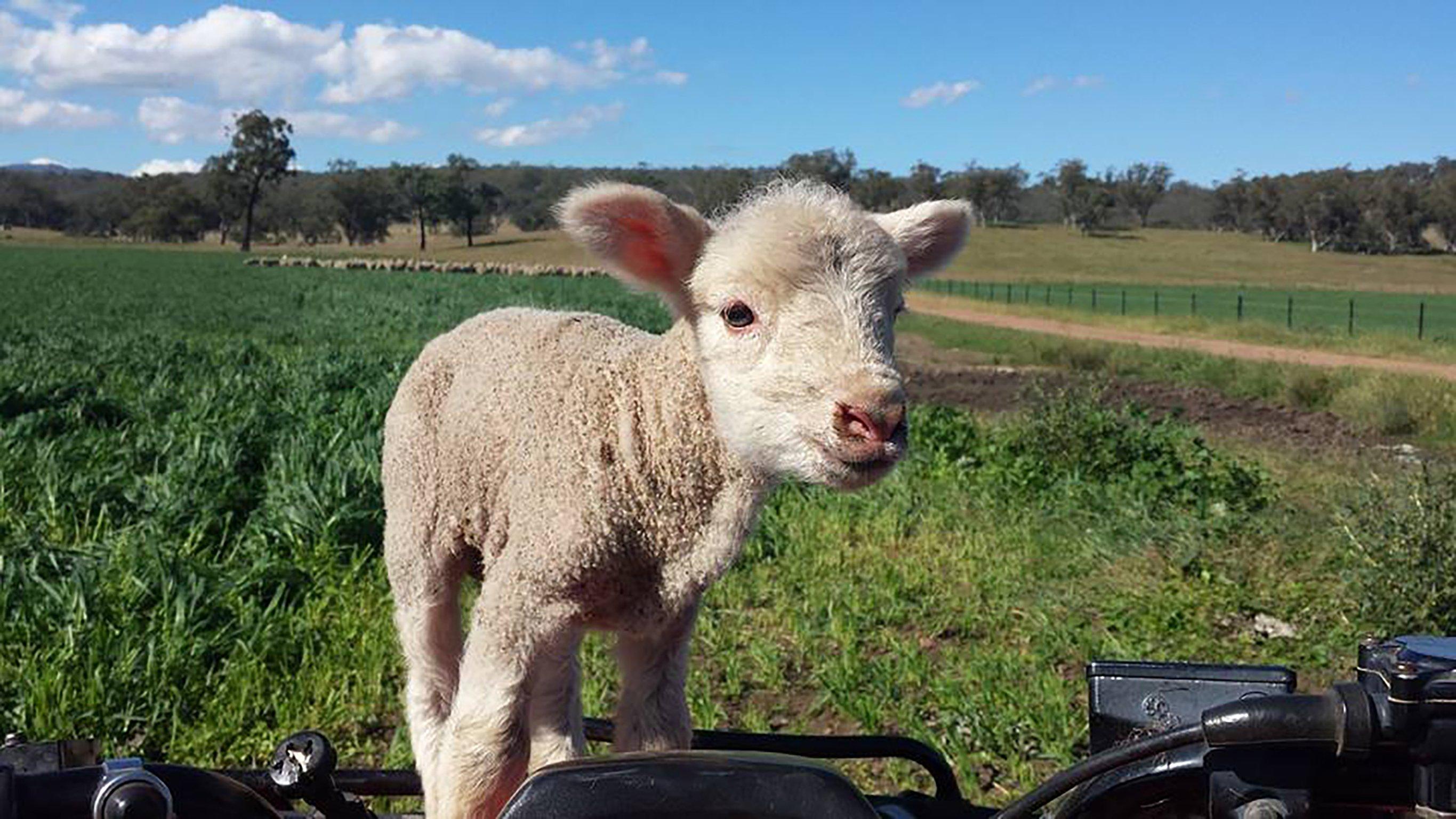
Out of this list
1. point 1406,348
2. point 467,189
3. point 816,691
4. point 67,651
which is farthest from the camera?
point 467,189

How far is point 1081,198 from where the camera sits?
12850 cm

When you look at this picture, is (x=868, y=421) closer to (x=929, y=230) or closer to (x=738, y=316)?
(x=738, y=316)

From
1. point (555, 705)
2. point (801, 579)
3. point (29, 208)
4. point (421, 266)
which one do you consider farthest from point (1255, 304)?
point (29, 208)

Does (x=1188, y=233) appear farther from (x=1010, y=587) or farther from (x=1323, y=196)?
(x=1010, y=587)

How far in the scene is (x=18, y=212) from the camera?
474 feet

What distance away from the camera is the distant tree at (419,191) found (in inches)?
4754

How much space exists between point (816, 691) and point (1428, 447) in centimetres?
1259

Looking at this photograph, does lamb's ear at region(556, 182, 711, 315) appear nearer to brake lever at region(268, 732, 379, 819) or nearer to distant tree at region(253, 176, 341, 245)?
brake lever at region(268, 732, 379, 819)

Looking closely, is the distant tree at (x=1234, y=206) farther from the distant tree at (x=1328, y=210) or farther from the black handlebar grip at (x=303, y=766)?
the black handlebar grip at (x=303, y=766)

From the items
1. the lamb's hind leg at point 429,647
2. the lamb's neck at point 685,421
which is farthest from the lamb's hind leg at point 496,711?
the lamb's hind leg at point 429,647

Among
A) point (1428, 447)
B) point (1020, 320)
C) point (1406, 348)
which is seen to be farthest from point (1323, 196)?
point (1428, 447)

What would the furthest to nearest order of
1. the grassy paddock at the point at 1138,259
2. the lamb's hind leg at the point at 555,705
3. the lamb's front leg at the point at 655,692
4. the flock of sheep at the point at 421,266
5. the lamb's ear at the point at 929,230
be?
the grassy paddock at the point at 1138,259
the flock of sheep at the point at 421,266
the lamb's ear at the point at 929,230
the lamb's front leg at the point at 655,692
the lamb's hind leg at the point at 555,705

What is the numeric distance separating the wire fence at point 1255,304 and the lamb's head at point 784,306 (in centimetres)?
3642

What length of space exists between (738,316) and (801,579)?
4.98 metres
